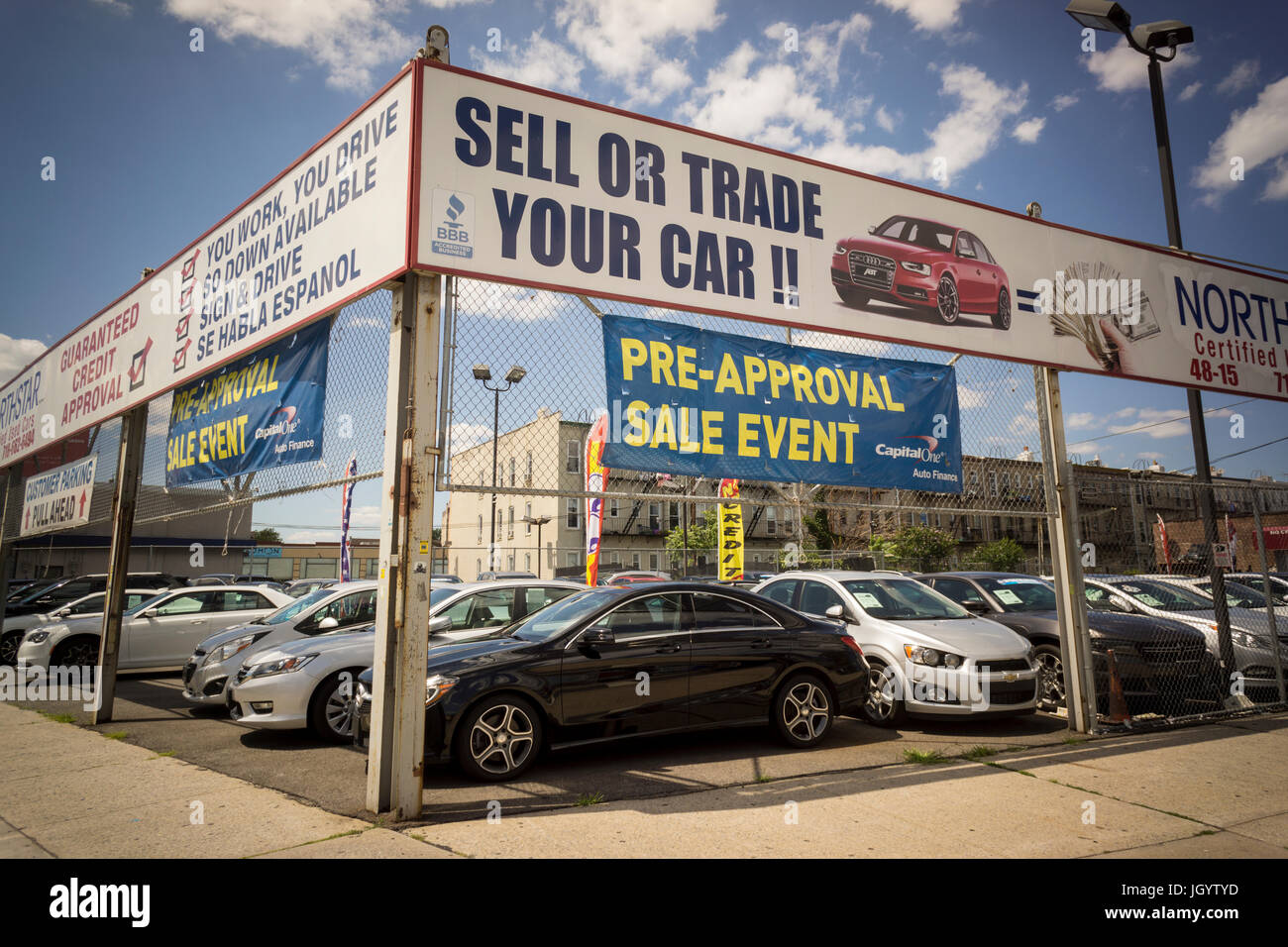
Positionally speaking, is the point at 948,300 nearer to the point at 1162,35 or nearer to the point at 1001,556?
the point at 1162,35

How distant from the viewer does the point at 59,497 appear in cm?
1180

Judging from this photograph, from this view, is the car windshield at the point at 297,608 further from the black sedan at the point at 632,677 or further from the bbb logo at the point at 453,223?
the bbb logo at the point at 453,223

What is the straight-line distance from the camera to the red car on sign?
765cm

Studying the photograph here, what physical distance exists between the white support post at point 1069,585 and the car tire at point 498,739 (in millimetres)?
5587

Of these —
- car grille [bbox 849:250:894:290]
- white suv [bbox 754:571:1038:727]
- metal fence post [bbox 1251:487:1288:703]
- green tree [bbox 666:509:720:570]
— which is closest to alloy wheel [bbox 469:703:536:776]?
white suv [bbox 754:571:1038:727]

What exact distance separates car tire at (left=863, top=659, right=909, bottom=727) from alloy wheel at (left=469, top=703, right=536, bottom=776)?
3.70m

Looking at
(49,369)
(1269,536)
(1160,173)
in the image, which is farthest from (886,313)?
(49,369)

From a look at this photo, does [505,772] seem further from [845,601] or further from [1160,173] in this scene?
[1160,173]

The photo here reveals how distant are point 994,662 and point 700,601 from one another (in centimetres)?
316

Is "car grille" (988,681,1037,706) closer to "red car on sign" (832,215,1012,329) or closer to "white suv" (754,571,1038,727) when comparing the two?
"white suv" (754,571,1038,727)

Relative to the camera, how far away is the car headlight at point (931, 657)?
7.68m

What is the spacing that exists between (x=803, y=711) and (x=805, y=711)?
0.03 meters

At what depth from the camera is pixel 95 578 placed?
53.1 feet

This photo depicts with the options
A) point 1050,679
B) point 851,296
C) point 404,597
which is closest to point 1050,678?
point 1050,679
